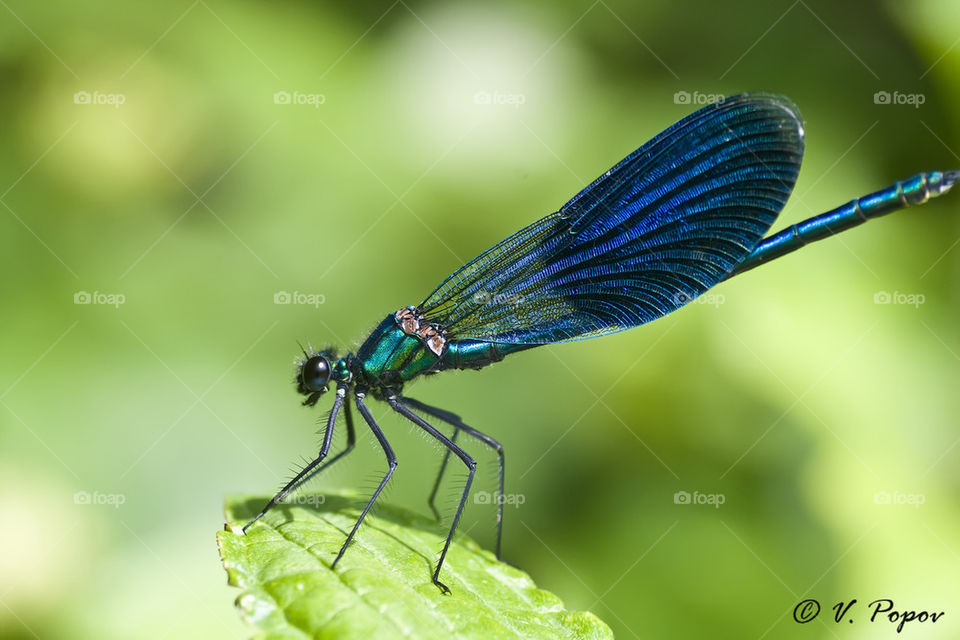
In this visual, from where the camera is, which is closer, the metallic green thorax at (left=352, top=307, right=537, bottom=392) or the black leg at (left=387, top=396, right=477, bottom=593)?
the black leg at (left=387, top=396, right=477, bottom=593)

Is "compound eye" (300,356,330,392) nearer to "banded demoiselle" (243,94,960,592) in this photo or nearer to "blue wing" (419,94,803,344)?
"banded demoiselle" (243,94,960,592)

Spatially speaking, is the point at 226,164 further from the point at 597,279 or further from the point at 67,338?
the point at 597,279

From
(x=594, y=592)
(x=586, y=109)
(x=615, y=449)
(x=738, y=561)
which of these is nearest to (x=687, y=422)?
(x=615, y=449)

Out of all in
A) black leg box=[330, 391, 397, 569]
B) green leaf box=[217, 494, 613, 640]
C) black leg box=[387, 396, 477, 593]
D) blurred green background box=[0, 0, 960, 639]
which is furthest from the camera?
blurred green background box=[0, 0, 960, 639]

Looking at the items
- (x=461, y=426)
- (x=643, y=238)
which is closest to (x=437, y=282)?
(x=461, y=426)

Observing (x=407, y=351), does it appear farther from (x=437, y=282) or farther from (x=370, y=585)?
(x=370, y=585)

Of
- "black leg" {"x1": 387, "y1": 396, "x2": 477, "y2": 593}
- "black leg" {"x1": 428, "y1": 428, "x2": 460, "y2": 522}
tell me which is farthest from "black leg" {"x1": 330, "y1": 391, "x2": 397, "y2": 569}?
"black leg" {"x1": 428, "y1": 428, "x2": 460, "y2": 522}

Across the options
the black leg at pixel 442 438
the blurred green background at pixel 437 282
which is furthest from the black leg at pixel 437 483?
the black leg at pixel 442 438
